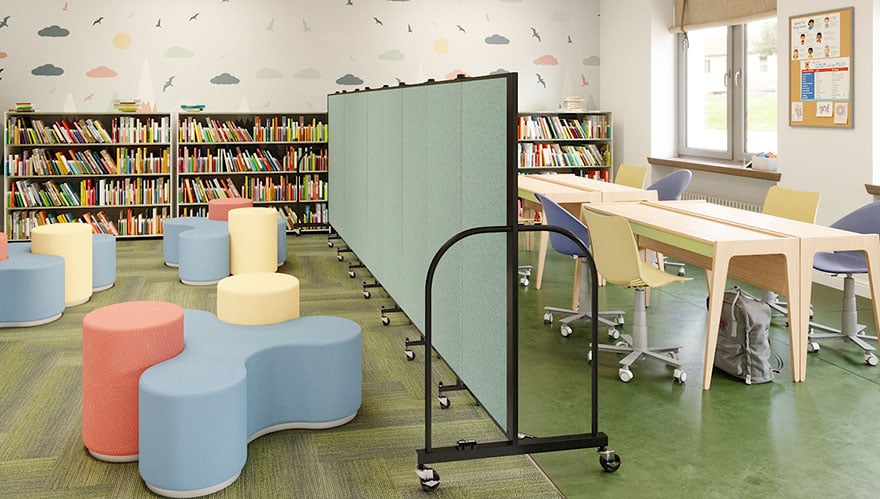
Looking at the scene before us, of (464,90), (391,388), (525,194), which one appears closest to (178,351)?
(391,388)

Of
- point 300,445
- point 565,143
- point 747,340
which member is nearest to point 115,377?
point 300,445

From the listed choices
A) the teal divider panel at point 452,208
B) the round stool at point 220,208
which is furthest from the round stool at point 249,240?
the teal divider panel at point 452,208

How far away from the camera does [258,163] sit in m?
9.71

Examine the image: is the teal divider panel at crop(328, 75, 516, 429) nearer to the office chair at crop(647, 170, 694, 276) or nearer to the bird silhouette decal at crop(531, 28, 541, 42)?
the office chair at crop(647, 170, 694, 276)

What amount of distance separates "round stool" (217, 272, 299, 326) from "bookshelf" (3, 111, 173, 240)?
18.6ft

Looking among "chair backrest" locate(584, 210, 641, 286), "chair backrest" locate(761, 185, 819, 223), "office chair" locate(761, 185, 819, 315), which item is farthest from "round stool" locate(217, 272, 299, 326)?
"chair backrest" locate(761, 185, 819, 223)

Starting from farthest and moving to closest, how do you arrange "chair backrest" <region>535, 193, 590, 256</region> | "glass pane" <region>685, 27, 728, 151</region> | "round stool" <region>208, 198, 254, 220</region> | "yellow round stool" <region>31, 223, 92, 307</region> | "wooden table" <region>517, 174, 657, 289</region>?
"glass pane" <region>685, 27, 728, 151</region>
"round stool" <region>208, 198, 254, 220</region>
"wooden table" <region>517, 174, 657, 289</region>
"yellow round stool" <region>31, 223, 92, 307</region>
"chair backrest" <region>535, 193, 590, 256</region>

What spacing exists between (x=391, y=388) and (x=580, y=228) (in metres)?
1.75

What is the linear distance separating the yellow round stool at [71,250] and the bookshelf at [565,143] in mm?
5269

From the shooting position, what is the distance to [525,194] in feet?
23.2

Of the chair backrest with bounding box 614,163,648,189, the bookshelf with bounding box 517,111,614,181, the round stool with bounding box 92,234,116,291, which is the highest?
the bookshelf with bounding box 517,111,614,181

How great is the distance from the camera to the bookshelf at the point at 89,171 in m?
9.07

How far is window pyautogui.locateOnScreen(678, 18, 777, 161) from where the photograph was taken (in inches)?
323

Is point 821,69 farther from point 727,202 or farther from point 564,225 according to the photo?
point 564,225
